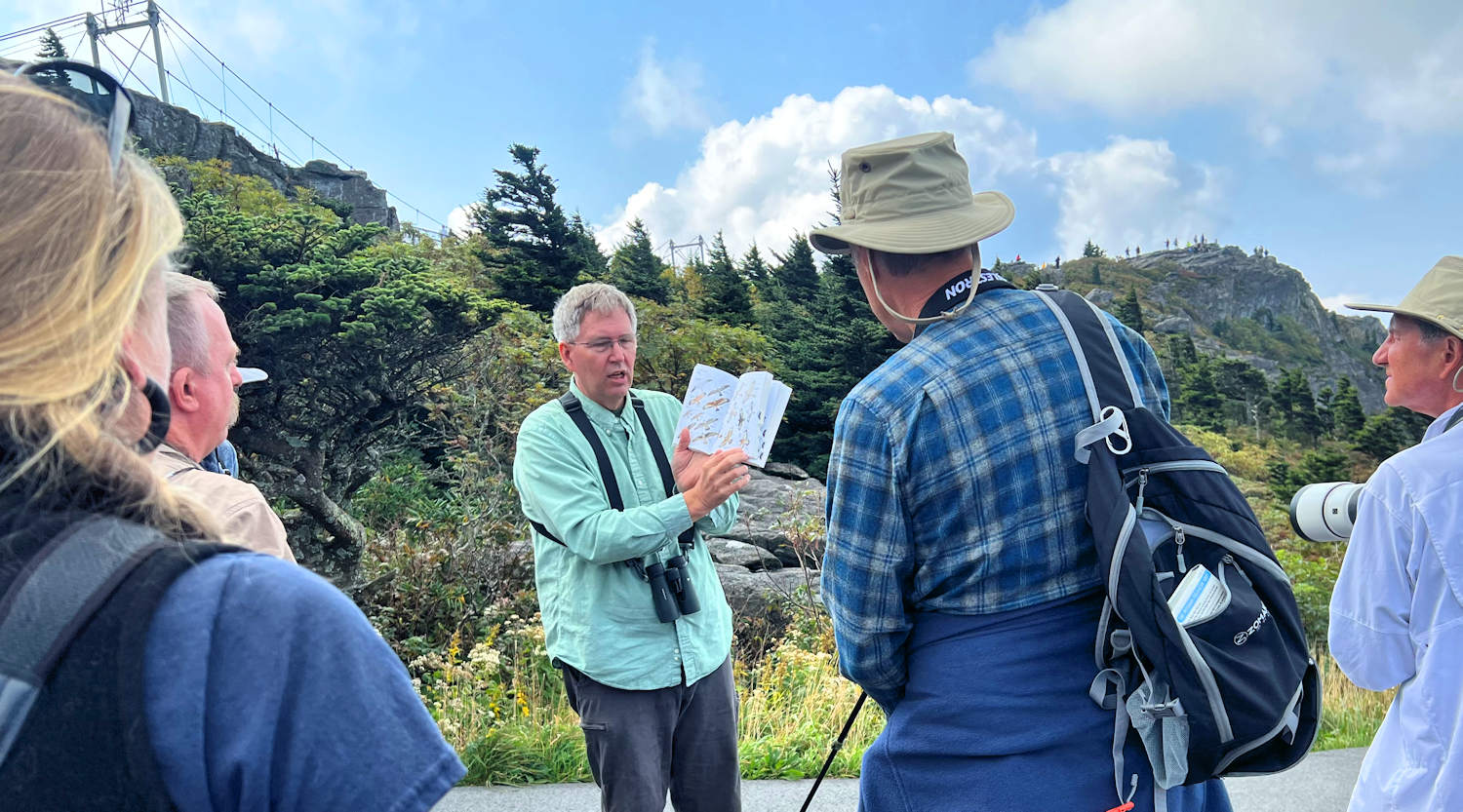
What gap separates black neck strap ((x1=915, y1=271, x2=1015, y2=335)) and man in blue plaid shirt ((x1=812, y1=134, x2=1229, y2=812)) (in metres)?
0.05

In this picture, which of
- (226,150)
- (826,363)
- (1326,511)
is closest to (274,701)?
(1326,511)

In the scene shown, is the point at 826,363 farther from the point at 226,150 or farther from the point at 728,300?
the point at 226,150

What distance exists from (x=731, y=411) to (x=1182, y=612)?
5.63 ft

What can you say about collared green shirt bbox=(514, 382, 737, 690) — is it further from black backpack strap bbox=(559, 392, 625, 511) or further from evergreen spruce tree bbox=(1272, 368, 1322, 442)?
evergreen spruce tree bbox=(1272, 368, 1322, 442)

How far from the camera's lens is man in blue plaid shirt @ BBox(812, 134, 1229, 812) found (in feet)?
6.02

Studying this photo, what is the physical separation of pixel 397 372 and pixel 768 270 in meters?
22.9

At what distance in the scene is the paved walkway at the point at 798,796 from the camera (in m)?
4.34

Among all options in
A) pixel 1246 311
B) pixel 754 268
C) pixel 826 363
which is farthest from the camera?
pixel 1246 311

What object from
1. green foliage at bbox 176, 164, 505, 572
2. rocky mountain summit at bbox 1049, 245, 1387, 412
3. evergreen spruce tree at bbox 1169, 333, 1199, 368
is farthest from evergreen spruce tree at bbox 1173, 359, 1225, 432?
rocky mountain summit at bbox 1049, 245, 1387, 412

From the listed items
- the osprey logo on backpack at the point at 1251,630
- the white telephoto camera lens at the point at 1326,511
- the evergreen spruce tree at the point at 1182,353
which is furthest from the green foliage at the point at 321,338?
the evergreen spruce tree at the point at 1182,353

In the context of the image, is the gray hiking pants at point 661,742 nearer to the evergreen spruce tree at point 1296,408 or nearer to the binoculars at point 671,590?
the binoculars at point 671,590

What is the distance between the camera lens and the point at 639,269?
2694 centimetres

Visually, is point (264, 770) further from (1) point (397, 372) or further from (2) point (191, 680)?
(1) point (397, 372)

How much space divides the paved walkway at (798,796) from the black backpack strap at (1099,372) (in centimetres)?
308
